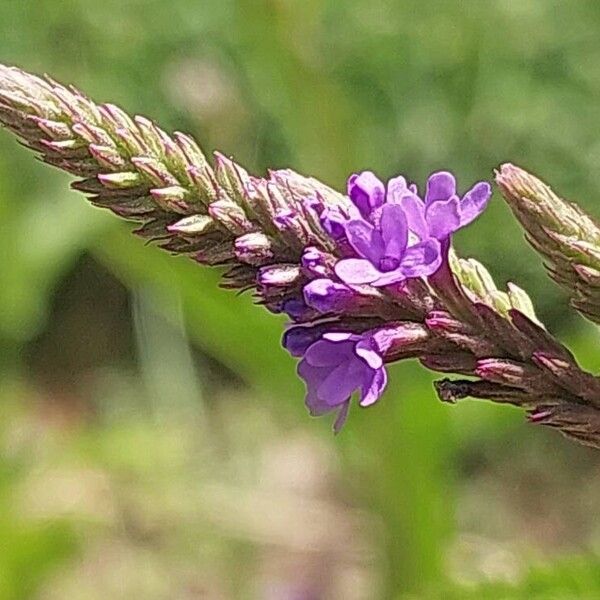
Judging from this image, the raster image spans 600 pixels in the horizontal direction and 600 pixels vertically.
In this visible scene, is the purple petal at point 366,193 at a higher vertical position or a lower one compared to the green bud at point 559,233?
higher

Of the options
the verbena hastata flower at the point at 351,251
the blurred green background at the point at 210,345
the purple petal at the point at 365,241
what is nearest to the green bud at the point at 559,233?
the verbena hastata flower at the point at 351,251

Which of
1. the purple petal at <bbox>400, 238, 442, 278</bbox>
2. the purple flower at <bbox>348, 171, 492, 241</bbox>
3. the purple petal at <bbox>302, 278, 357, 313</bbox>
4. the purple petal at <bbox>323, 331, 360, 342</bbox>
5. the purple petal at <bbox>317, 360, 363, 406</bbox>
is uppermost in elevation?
the purple flower at <bbox>348, 171, 492, 241</bbox>

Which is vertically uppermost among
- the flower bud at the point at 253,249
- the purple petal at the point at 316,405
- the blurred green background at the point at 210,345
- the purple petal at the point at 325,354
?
the flower bud at the point at 253,249

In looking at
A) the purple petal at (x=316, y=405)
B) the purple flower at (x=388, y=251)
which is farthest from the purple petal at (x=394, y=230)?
the purple petal at (x=316, y=405)

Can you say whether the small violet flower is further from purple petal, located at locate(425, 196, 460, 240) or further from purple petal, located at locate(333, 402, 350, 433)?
purple petal, located at locate(333, 402, 350, 433)

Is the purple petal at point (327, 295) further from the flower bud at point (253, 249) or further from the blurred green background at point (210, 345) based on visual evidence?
the blurred green background at point (210, 345)

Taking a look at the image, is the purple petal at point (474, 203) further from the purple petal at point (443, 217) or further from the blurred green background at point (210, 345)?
the blurred green background at point (210, 345)

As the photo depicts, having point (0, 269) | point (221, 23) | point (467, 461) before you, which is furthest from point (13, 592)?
point (221, 23)

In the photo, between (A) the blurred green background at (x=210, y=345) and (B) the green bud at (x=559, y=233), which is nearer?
(B) the green bud at (x=559, y=233)

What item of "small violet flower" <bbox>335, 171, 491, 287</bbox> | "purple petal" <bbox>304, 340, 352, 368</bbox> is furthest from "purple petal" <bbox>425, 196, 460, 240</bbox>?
"purple petal" <bbox>304, 340, 352, 368</bbox>
